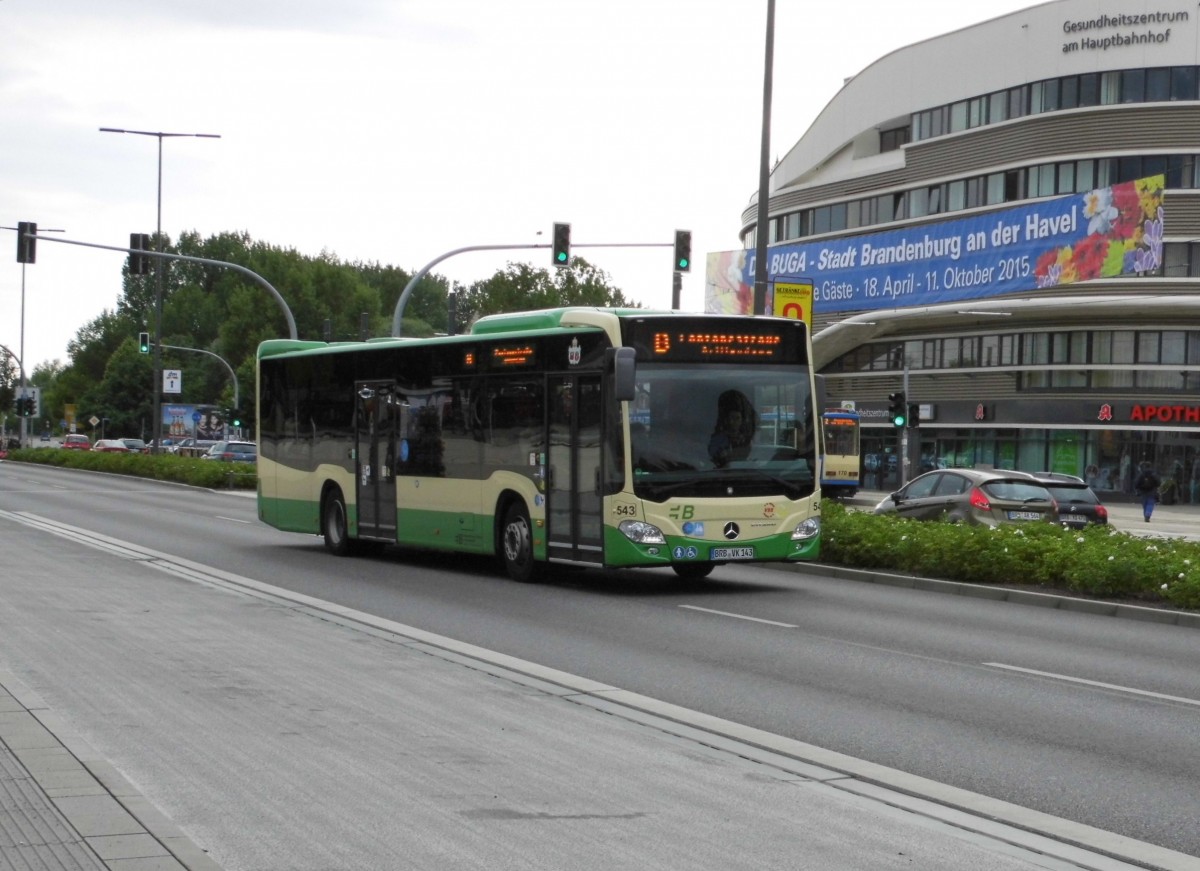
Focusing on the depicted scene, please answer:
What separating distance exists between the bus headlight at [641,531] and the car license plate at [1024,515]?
8606mm

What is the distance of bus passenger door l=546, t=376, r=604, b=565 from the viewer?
17.4 m

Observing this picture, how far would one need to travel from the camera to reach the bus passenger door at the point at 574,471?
57.0ft

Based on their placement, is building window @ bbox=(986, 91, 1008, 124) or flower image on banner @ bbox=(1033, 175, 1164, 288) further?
building window @ bbox=(986, 91, 1008, 124)

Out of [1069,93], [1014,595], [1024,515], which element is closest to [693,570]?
[1014,595]

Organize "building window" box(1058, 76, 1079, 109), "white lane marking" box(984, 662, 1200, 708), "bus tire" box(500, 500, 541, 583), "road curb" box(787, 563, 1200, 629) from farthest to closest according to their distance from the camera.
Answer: "building window" box(1058, 76, 1079, 109)
"bus tire" box(500, 500, 541, 583)
"road curb" box(787, 563, 1200, 629)
"white lane marking" box(984, 662, 1200, 708)

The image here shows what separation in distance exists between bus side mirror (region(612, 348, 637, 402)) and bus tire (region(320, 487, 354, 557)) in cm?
720

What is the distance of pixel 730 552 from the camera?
1733 cm

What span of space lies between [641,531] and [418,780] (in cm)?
978

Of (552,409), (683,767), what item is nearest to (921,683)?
(683,767)

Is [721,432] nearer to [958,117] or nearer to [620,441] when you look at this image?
[620,441]

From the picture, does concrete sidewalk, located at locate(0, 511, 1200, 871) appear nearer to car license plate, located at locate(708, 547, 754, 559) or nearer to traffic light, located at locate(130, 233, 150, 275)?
car license plate, located at locate(708, 547, 754, 559)

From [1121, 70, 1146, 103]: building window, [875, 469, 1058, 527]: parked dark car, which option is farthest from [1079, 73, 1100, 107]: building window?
[875, 469, 1058, 527]: parked dark car

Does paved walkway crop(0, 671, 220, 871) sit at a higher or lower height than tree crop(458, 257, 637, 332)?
lower

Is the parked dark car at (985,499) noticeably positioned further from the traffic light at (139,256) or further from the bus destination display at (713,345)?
the traffic light at (139,256)
